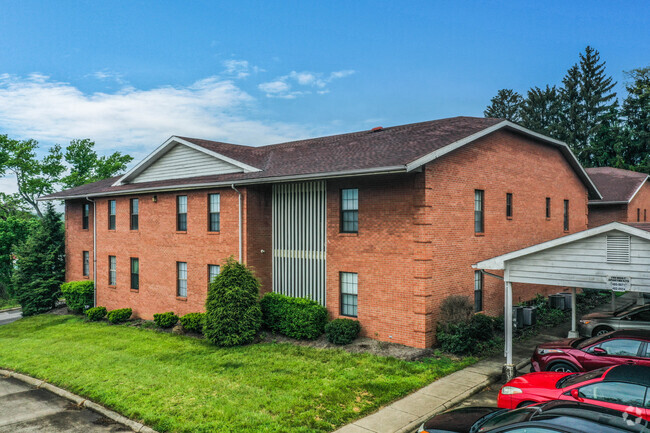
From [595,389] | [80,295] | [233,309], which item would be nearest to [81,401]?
[233,309]

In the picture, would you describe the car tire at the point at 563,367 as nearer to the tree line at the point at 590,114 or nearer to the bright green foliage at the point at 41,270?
the bright green foliage at the point at 41,270

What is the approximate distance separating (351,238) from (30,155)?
166ft

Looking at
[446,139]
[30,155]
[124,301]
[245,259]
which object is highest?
[30,155]

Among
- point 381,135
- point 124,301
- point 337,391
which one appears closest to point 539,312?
point 381,135

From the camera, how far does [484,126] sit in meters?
17.2

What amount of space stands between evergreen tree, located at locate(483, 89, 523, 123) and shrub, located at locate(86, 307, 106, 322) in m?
67.2

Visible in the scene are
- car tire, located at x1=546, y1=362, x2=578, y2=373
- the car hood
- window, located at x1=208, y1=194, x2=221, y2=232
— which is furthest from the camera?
window, located at x1=208, y1=194, x2=221, y2=232

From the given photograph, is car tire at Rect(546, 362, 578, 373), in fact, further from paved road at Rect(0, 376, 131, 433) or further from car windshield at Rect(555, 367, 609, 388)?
paved road at Rect(0, 376, 131, 433)

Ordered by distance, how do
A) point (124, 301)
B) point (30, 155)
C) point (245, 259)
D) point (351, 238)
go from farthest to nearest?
point (30, 155)
point (124, 301)
point (245, 259)
point (351, 238)

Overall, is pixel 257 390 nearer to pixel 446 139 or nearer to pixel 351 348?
pixel 351 348

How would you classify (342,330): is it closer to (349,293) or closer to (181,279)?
(349,293)

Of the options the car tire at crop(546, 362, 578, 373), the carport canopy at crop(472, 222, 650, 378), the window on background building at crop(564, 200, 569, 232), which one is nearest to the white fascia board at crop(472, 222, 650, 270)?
the carport canopy at crop(472, 222, 650, 378)

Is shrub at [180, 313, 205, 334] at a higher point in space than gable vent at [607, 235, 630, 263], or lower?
lower

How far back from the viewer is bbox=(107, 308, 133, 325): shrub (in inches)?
912
